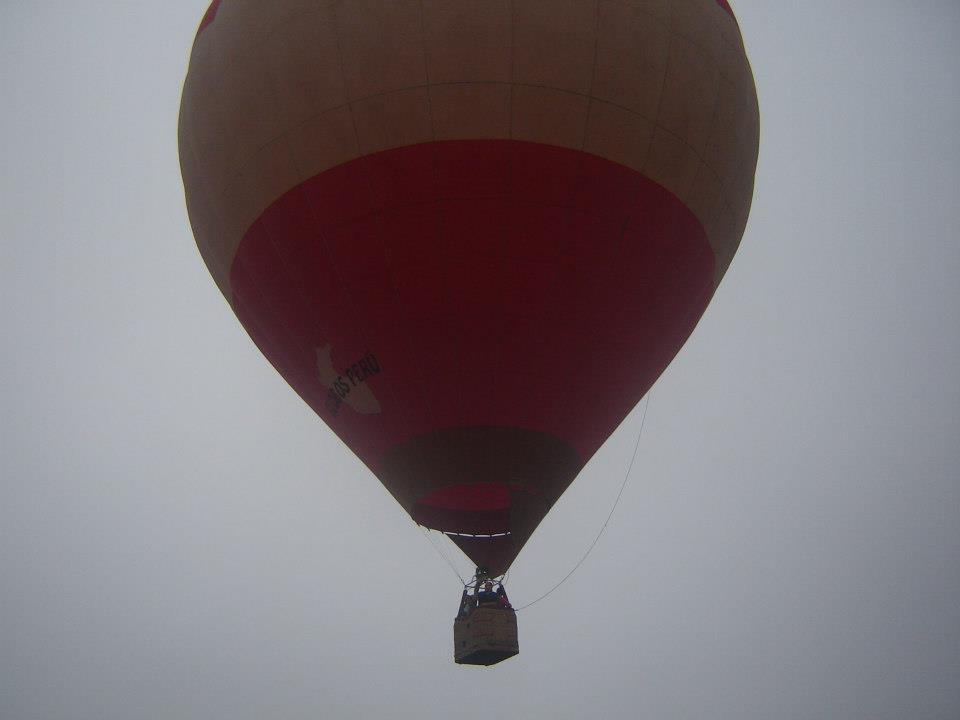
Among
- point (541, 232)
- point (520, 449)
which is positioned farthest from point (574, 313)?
point (520, 449)

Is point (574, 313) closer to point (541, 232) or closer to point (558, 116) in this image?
Answer: point (541, 232)

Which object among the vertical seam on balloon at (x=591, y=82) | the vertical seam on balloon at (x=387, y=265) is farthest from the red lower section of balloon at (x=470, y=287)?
the vertical seam on balloon at (x=591, y=82)

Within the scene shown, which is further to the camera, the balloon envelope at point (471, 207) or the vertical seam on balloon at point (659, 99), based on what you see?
the vertical seam on balloon at point (659, 99)

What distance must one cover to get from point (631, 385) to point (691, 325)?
1.06 m

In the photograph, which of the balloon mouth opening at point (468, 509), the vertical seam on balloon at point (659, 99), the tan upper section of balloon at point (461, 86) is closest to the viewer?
the tan upper section of balloon at point (461, 86)

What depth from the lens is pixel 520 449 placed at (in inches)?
283

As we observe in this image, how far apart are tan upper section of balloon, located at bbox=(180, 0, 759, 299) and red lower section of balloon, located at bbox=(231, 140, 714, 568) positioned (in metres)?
0.20

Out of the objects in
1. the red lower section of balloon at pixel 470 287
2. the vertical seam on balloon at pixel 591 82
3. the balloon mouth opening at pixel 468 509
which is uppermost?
the vertical seam on balloon at pixel 591 82

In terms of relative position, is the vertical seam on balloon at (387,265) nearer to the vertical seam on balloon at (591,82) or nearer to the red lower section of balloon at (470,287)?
the red lower section of balloon at (470,287)

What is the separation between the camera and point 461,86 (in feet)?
21.1

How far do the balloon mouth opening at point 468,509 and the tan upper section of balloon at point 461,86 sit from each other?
2848 mm

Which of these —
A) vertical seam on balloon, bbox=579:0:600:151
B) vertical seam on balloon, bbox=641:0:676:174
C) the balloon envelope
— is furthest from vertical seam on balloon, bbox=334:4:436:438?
vertical seam on balloon, bbox=641:0:676:174

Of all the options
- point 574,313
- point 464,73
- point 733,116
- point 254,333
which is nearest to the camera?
point 464,73

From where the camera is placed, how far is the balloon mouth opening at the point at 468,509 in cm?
732
